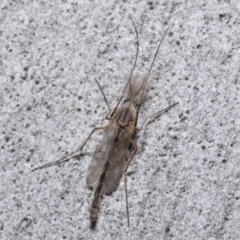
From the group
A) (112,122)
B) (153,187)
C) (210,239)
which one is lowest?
(210,239)

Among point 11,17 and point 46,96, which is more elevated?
point 11,17

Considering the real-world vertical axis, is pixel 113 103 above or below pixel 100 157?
above

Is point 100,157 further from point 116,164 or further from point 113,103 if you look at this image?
point 113,103

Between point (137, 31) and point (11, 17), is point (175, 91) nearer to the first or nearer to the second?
point (137, 31)

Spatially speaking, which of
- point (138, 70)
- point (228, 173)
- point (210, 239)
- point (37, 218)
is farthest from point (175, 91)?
point (37, 218)

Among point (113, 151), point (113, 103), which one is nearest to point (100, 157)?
point (113, 151)
